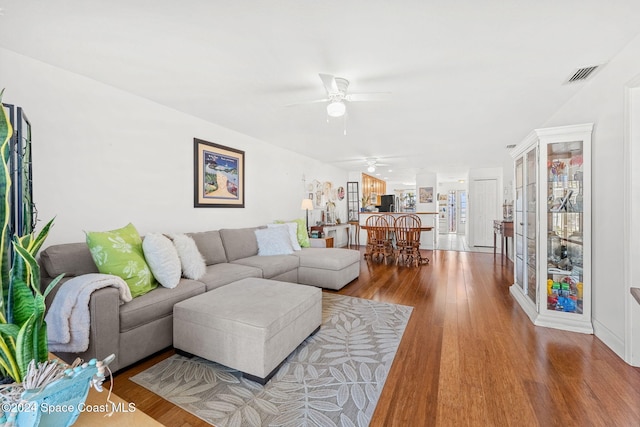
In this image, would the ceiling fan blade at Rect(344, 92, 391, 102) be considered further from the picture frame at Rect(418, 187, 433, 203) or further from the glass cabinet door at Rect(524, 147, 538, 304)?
the picture frame at Rect(418, 187, 433, 203)

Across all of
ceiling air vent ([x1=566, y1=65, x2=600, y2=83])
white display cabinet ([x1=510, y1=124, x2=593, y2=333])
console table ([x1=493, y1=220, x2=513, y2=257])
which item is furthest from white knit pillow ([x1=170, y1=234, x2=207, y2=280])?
console table ([x1=493, y1=220, x2=513, y2=257])

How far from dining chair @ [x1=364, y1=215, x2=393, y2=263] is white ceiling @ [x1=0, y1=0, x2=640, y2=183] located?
9.07 feet

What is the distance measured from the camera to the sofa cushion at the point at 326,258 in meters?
3.68

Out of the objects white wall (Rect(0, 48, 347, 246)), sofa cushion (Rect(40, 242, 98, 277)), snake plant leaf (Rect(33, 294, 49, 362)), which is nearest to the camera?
snake plant leaf (Rect(33, 294, 49, 362))

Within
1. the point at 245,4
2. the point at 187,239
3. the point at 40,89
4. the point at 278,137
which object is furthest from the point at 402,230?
the point at 40,89

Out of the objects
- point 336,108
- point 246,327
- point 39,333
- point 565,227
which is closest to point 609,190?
point 565,227

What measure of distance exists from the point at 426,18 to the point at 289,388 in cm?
251

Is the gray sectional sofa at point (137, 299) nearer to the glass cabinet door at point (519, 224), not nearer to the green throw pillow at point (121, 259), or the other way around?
the green throw pillow at point (121, 259)

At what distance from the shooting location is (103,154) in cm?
262

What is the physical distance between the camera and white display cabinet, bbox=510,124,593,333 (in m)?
2.52

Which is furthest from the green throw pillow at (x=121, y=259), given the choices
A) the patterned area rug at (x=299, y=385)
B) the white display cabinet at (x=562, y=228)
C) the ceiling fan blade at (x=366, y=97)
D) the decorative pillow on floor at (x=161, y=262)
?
the white display cabinet at (x=562, y=228)

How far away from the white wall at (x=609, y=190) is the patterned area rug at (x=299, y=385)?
1.75 m

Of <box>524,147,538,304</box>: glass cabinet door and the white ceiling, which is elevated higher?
the white ceiling

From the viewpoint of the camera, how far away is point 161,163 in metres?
3.14
